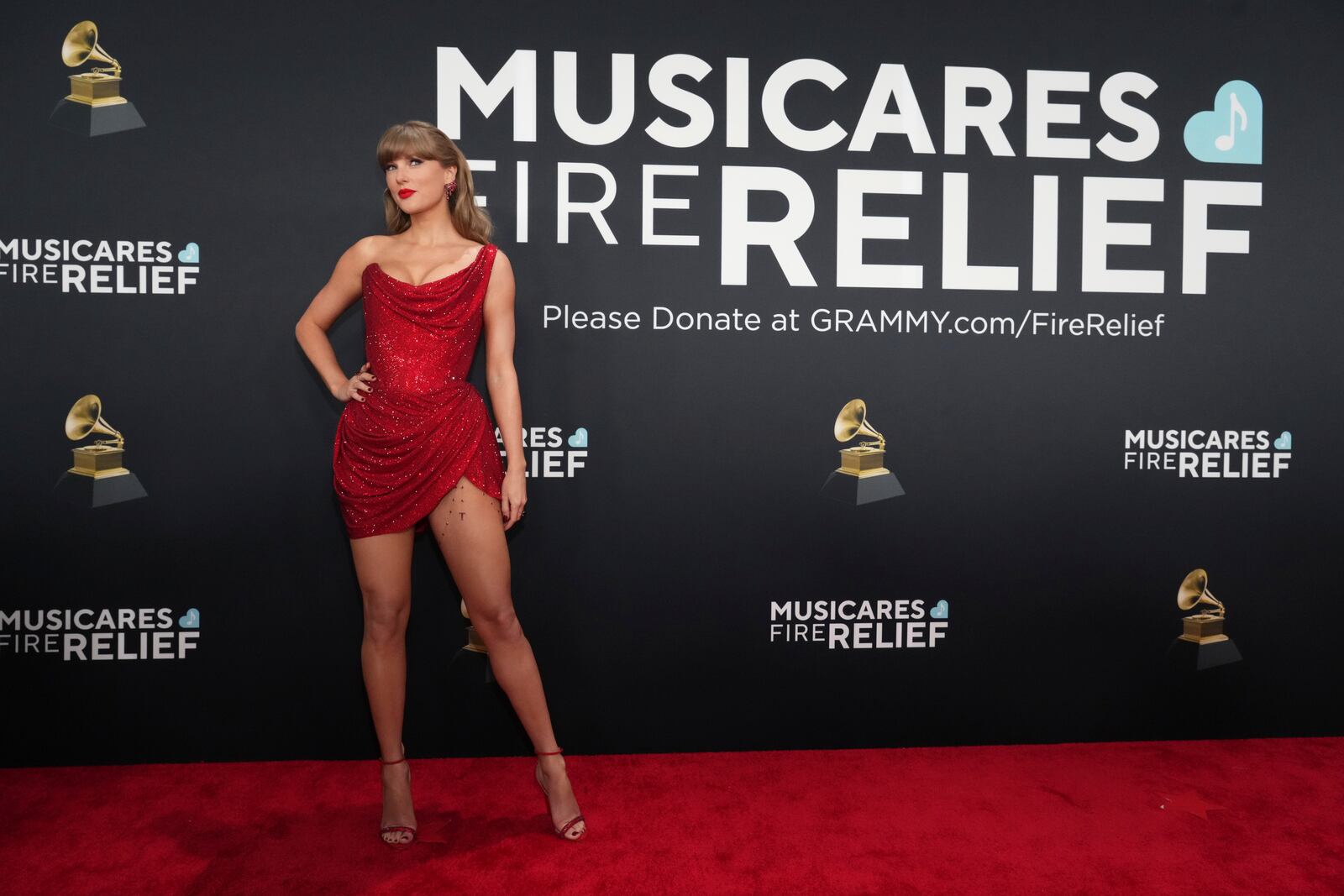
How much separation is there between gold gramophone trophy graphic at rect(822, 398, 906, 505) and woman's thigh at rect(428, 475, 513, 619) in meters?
1.11

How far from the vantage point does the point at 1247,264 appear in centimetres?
292

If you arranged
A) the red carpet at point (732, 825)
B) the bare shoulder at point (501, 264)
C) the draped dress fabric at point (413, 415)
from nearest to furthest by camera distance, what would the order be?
the red carpet at point (732, 825) < the draped dress fabric at point (413, 415) < the bare shoulder at point (501, 264)

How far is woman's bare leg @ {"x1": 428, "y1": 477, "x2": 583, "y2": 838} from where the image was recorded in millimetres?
2275

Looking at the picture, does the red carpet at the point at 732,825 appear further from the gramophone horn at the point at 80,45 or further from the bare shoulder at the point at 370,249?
the gramophone horn at the point at 80,45

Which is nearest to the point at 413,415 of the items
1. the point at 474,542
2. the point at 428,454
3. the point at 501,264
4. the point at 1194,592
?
the point at 428,454

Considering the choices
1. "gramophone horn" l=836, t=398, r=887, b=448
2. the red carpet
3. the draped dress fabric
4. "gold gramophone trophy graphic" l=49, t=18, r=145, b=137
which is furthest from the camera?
"gramophone horn" l=836, t=398, r=887, b=448

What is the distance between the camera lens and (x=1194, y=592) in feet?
9.65

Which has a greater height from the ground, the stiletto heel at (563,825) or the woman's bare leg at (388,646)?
the woman's bare leg at (388,646)

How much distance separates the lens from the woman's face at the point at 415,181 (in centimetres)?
235

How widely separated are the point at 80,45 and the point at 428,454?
1690mm

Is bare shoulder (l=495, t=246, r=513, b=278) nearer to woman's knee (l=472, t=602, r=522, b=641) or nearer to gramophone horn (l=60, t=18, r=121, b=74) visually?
woman's knee (l=472, t=602, r=522, b=641)

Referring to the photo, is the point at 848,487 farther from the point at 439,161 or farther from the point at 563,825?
the point at 439,161

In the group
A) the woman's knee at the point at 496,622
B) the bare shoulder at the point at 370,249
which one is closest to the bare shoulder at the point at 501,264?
the bare shoulder at the point at 370,249

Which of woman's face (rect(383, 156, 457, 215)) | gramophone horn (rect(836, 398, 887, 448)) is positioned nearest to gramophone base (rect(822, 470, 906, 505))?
gramophone horn (rect(836, 398, 887, 448))
